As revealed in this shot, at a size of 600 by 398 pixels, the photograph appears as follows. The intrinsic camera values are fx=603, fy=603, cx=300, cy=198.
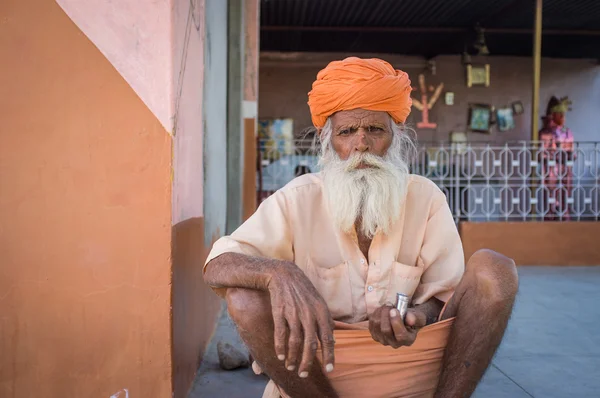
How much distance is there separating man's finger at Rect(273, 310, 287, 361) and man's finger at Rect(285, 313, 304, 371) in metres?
0.02

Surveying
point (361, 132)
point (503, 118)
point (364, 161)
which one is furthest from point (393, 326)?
point (503, 118)

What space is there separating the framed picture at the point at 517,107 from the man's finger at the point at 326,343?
1246 centimetres

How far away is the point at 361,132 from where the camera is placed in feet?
7.60

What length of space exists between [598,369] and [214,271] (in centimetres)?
244

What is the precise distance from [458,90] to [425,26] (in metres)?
2.50

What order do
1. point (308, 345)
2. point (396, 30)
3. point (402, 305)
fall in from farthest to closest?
point (396, 30) < point (402, 305) < point (308, 345)

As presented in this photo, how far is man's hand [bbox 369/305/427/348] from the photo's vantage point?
1.74 metres

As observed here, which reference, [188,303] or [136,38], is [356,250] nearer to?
[188,303]

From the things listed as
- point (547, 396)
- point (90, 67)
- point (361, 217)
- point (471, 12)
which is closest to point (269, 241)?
point (361, 217)

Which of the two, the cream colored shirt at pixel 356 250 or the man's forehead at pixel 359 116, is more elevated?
the man's forehead at pixel 359 116

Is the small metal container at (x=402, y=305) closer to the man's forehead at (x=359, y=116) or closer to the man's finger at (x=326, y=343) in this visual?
the man's finger at (x=326, y=343)

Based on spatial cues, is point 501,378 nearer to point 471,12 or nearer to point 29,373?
point 29,373

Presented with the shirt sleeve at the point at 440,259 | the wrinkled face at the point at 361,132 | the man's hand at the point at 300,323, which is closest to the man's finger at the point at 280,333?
the man's hand at the point at 300,323

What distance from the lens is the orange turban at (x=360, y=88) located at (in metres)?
2.27
